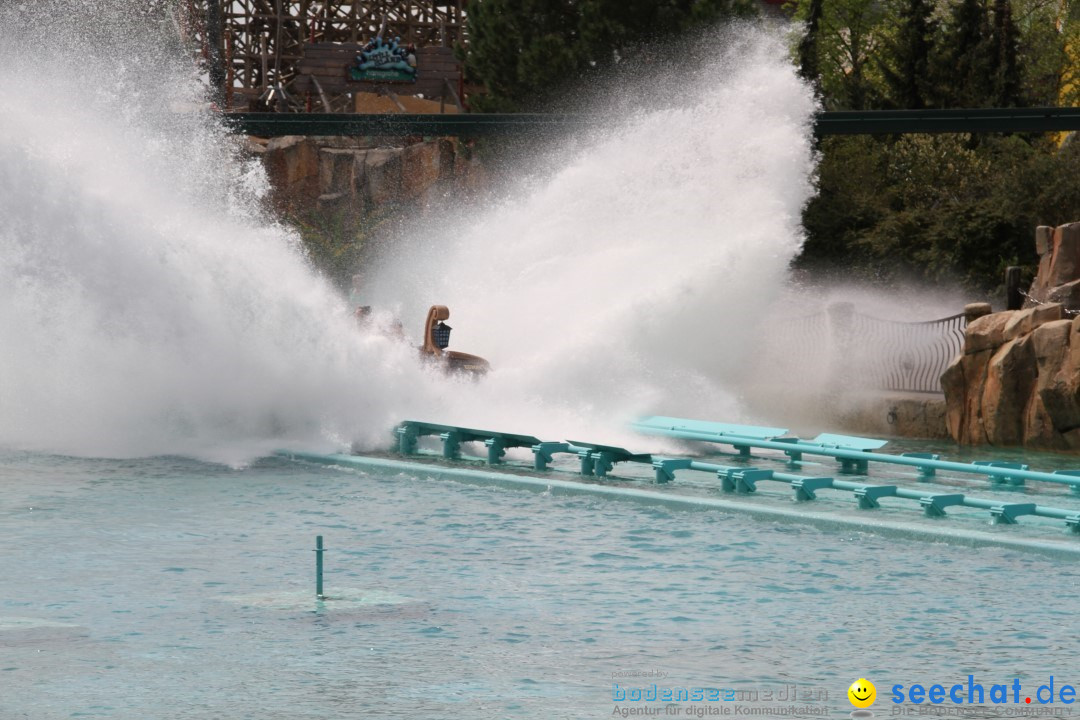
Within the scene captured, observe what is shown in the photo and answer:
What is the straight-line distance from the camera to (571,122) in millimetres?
22000

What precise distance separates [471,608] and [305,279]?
9.16 m

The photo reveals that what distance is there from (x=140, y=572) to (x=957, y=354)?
44.7 feet

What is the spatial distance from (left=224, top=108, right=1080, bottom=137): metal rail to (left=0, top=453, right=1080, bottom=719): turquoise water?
8836mm

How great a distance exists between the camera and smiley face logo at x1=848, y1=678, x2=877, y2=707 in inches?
246

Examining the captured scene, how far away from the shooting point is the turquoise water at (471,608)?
654cm

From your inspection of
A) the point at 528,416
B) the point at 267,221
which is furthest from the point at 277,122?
the point at 267,221

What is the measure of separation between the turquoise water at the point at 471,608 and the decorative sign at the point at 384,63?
99.8 feet

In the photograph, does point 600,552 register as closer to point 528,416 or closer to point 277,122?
point 528,416

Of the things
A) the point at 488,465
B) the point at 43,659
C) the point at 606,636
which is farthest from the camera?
the point at 488,465

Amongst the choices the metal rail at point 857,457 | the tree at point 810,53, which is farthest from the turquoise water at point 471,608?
the tree at point 810,53

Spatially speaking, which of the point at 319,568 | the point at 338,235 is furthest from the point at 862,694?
the point at 338,235

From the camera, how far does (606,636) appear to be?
750cm

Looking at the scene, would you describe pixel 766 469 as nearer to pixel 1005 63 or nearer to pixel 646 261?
pixel 646 261

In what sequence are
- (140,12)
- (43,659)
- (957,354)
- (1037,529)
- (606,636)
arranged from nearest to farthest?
(43,659) < (606,636) < (1037,529) < (957,354) < (140,12)
